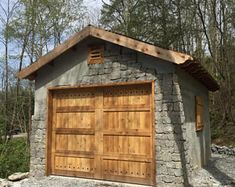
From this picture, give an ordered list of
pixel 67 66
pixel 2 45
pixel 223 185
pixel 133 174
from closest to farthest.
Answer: pixel 223 185 → pixel 133 174 → pixel 67 66 → pixel 2 45

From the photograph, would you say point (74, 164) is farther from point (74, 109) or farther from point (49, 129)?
point (74, 109)

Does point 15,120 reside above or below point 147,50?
below

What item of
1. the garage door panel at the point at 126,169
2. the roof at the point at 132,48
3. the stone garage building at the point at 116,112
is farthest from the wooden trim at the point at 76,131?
the roof at the point at 132,48

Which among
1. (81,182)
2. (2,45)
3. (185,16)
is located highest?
(185,16)

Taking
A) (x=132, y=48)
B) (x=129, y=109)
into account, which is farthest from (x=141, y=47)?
(x=129, y=109)

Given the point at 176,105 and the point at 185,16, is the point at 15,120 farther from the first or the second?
the point at 176,105

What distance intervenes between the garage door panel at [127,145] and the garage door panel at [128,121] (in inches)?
9.0

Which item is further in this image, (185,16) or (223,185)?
(185,16)

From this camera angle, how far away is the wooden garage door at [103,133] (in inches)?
285

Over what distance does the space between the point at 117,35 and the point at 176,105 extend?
221cm

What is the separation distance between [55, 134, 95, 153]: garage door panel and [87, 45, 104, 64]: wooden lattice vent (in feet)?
6.52

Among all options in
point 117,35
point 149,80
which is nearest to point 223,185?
point 149,80

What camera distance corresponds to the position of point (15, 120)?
742 inches

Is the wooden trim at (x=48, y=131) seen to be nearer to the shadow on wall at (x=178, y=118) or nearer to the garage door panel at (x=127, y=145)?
the garage door panel at (x=127, y=145)
